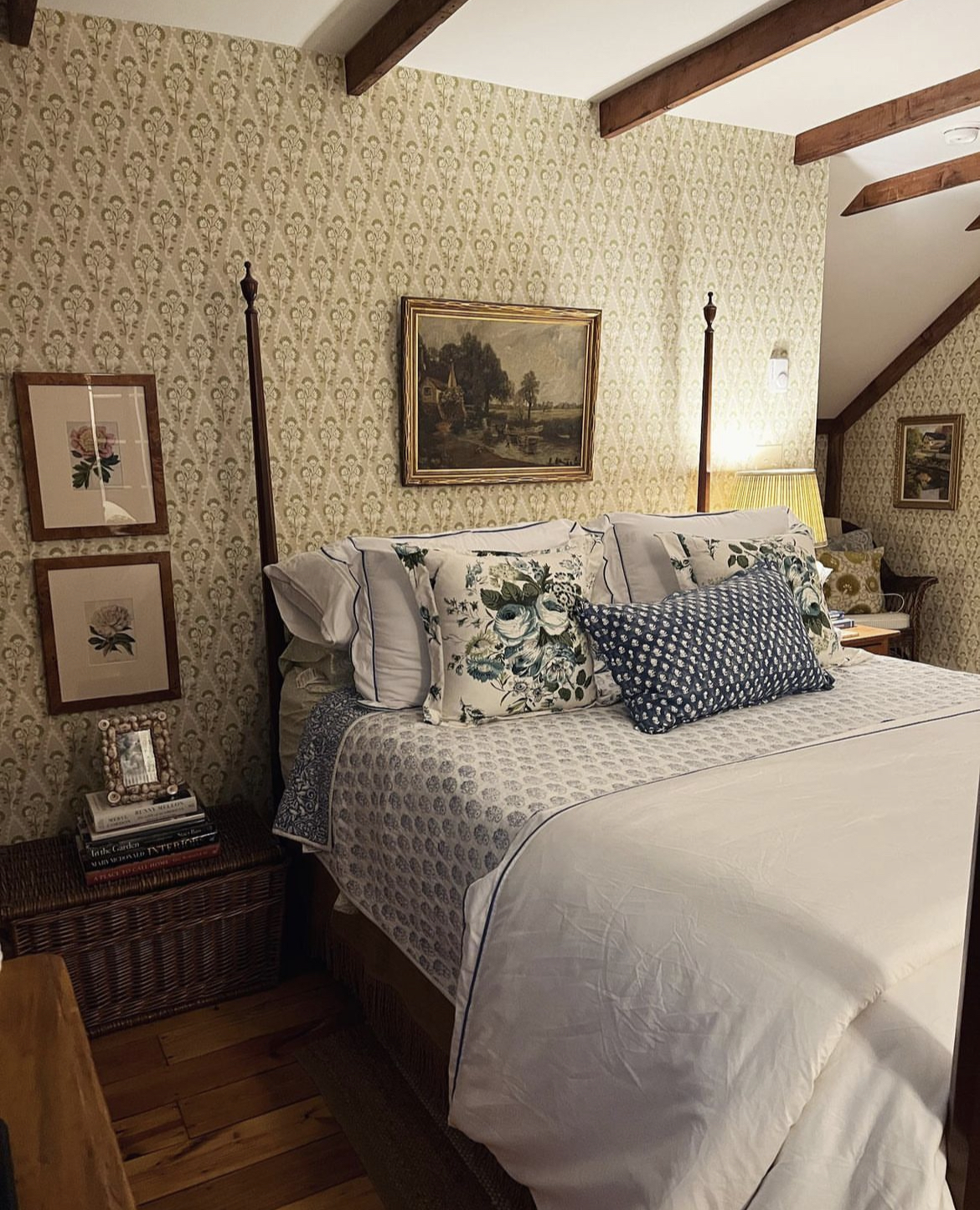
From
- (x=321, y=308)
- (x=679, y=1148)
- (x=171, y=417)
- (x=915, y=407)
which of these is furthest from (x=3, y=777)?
(x=915, y=407)

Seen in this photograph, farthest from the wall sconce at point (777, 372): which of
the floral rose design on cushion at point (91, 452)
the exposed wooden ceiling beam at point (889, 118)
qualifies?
the floral rose design on cushion at point (91, 452)

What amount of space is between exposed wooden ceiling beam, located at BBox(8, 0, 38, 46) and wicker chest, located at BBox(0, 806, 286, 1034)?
2.05 m

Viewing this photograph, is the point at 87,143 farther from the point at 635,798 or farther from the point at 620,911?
the point at 620,911

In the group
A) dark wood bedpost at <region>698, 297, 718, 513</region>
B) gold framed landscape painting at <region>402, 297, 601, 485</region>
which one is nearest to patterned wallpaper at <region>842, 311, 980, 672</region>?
dark wood bedpost at <region>698, 297, 718, 513</region>

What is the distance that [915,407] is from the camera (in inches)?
217

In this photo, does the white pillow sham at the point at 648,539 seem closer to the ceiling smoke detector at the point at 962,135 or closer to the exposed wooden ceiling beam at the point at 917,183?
the ceiling smoke detector at the point at 962,135

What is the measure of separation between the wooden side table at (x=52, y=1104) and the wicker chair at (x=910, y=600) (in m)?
4.73

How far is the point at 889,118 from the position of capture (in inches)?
127

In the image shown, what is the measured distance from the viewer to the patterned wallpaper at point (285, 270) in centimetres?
252

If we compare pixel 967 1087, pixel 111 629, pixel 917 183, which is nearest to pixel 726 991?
pixel 967 1087

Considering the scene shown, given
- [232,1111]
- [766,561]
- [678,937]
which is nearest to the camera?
[678,937]

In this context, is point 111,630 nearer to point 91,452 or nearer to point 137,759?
point 137,759

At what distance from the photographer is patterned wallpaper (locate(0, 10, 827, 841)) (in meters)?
2.52

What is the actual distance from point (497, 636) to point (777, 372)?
1958 mm
